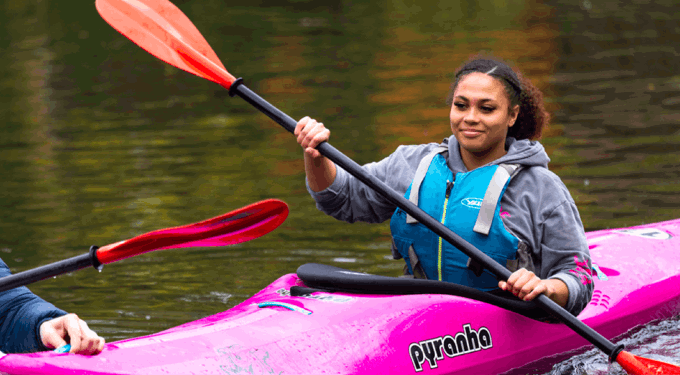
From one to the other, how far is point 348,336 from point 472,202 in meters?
0.68

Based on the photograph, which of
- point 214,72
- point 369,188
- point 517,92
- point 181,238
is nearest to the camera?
point 181,238

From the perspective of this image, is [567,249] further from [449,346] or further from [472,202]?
[449,346]

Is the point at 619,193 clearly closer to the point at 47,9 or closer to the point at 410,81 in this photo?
the point at 410,81

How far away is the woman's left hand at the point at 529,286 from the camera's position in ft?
9.67

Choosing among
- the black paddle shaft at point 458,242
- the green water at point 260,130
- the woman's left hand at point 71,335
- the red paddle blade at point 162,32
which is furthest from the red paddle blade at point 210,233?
the green water at point 260,130

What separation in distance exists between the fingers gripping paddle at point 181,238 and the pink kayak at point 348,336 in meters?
0.24

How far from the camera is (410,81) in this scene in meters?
11.0

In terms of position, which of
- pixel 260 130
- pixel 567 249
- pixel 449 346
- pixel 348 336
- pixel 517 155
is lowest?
pixel 260 130

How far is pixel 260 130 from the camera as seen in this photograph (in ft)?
29.6

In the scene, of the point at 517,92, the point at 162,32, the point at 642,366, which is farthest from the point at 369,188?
the point at 642,366

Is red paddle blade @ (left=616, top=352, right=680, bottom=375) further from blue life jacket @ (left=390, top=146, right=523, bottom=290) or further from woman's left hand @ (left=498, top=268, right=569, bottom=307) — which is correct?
blue life jacket @ (left=390, top=146, right=523, bottom=290)

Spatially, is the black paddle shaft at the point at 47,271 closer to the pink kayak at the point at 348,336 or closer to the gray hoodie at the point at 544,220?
the pink kayak at the point at 348,336

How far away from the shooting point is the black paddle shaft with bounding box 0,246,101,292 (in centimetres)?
246

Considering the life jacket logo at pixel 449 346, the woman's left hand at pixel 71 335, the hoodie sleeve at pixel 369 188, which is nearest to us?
the woman's left hand at pixel 71 335
